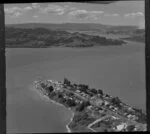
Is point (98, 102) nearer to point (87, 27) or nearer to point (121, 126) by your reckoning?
point (121, 126)

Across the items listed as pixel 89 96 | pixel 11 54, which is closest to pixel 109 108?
pixel 89 96

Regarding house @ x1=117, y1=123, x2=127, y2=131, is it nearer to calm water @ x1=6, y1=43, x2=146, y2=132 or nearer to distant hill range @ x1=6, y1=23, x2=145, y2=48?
calm water @ x1=6, y1=43, x2=146, y2=132

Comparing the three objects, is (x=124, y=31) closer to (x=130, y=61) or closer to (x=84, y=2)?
(x=130, y=61)

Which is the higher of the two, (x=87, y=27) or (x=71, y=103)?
(x=87, y=27)

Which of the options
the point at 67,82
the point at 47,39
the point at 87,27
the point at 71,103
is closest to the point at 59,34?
the point at 47,39

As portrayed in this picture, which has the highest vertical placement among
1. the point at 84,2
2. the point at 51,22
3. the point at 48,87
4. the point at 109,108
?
the point at 84,2

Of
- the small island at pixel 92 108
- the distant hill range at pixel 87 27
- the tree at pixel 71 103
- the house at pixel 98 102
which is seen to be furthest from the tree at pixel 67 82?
the distant hill range at pixel 87 27
